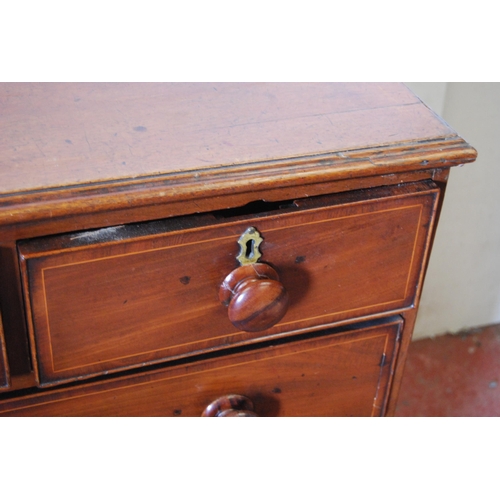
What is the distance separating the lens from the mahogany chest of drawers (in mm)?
590

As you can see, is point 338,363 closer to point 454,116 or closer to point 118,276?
point 118,276

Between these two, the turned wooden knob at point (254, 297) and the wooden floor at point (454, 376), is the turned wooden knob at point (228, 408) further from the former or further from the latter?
the wooden floor at point (454, 376)

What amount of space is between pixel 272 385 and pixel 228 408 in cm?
Answer: 6

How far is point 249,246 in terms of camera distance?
64 centimetres

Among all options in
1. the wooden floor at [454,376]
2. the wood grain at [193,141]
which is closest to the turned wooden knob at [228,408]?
the wood grain at [193,141]

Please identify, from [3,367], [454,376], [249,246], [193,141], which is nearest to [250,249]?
[249,246]

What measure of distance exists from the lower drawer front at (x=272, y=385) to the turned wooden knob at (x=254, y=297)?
9cm

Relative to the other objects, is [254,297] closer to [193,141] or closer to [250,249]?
[250,249]

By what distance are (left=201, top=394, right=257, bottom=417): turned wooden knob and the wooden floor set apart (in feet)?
2.24

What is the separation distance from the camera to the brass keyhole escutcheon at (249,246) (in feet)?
2.05

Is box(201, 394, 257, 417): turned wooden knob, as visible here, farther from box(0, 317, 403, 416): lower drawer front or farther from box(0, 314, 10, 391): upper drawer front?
box(0, 314, 10, 391): upper drawer front

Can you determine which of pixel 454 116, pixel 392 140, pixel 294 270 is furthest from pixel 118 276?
pixel 454 116

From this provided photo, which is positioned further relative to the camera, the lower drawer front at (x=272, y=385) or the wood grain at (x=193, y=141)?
the lower drawer front at (x=272, y=385)

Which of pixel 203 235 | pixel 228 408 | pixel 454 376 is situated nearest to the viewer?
pixel 203 235
